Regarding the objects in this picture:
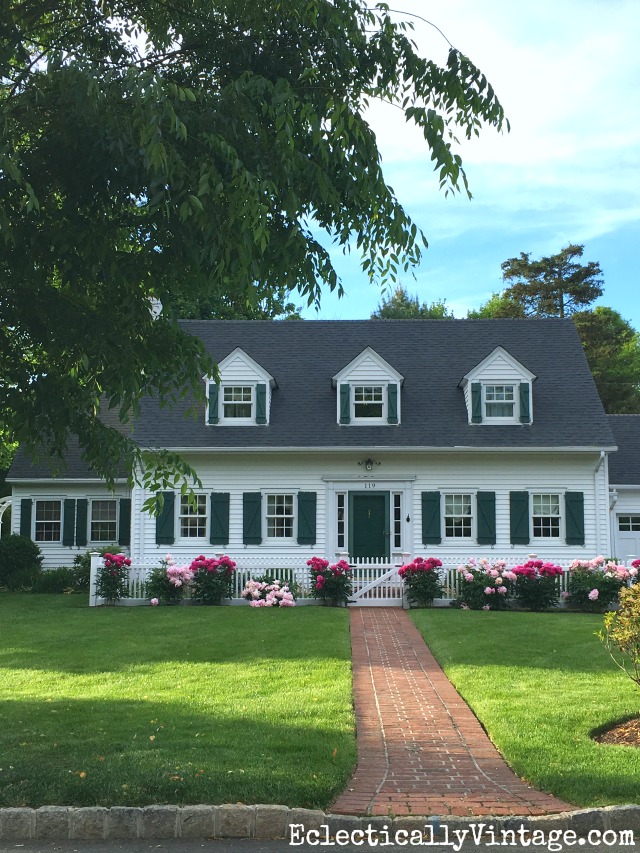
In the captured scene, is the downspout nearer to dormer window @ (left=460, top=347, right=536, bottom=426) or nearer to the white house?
the white house

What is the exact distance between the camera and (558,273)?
1905 inches

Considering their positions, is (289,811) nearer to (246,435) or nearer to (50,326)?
(50,326)

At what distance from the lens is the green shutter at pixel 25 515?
2547 centimetres

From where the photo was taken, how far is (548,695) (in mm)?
9203

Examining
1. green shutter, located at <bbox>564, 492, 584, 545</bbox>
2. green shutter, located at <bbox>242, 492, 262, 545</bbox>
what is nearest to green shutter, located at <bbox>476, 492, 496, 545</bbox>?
green shutter, located at <bbox>564, 492, 584, 545</bbox>

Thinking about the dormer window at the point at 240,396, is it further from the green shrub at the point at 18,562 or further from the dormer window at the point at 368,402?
the green shrub at the point at 18,562

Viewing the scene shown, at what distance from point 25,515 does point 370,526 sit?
411 inches

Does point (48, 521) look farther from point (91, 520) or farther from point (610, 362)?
point (610, 362)

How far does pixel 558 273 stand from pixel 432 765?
4469cm

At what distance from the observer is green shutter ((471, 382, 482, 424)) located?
75.0 ft

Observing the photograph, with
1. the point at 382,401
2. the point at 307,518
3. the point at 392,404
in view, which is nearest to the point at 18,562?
the point at 307,518

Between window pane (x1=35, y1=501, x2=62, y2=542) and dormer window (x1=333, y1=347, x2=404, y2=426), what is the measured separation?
9.13m

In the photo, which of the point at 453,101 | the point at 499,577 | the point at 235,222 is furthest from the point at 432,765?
the point at 499,577

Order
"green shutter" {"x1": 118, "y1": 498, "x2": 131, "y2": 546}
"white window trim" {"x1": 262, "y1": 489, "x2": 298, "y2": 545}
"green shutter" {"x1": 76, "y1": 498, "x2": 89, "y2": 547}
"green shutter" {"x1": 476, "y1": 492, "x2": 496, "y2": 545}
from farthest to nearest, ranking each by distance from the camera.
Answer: "green shutter" {"x1": 118, "y1": 498, "x2": 131, "y2": 546} → "green shutter" {"x1": 76, "y1": 498, "x2": 89, "y2": 547} → "white window trim" {"x1": 262, "y1": 489, "x2": 298, "y2": 545} → "green shutter" {"x1": 476, "y1": 492, "x2": 496, "y2": 545}
